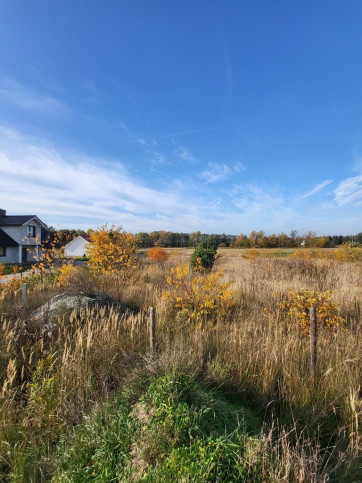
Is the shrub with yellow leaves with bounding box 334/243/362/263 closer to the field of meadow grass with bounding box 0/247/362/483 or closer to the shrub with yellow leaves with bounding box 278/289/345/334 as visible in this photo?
the shrub with yellow leaves with bounding box 278/289/345/334

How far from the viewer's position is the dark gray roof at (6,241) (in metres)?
27.9

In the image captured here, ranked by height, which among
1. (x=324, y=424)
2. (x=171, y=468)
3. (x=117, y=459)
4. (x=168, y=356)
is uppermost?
(x=168, y=356)

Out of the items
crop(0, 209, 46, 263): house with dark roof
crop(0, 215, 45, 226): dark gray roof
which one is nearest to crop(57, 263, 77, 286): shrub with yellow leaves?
crop(0, 209, 46, 263): house with dark roof

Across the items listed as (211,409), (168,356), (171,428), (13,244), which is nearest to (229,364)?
(168,356)

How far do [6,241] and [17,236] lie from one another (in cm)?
232

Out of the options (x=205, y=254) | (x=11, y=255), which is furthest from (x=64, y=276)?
(x=11, y=255)

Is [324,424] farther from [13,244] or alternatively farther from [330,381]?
[13,244]

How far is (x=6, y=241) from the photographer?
2838 cm

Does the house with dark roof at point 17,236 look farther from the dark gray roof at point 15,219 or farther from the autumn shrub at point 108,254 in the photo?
the autumn shrub at point 108,254

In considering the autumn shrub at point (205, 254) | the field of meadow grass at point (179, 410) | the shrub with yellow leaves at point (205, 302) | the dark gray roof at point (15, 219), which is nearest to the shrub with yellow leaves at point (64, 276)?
the field of meadow grass at point (179, 410)

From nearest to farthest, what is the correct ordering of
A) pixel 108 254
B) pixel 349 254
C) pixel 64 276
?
pixel 64 276, pixel 108 254, pixel 349 254

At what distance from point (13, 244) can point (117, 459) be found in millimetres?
34008

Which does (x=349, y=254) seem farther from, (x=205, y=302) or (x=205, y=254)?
(x=205, y=302)

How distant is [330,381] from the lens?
99.6 inches
